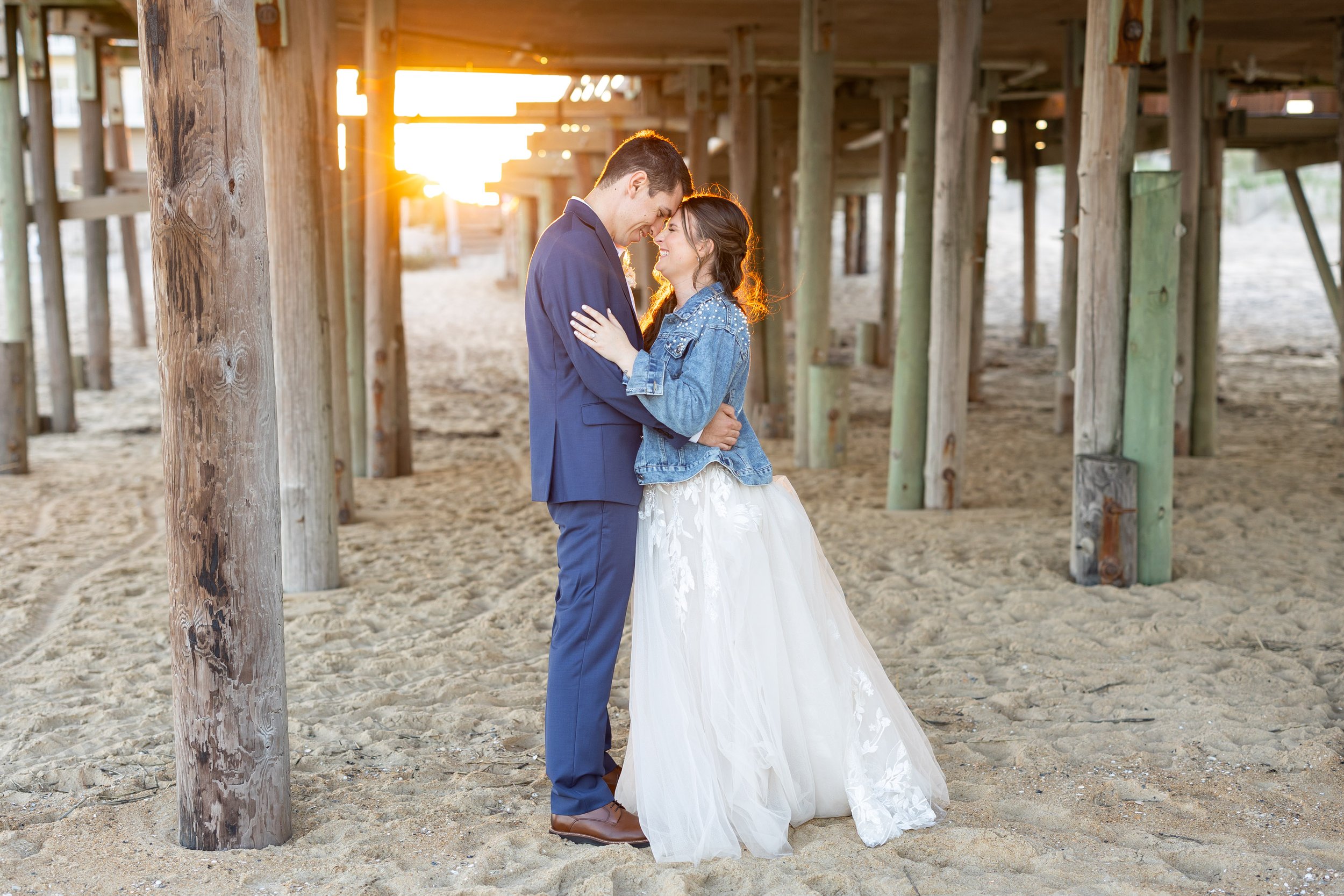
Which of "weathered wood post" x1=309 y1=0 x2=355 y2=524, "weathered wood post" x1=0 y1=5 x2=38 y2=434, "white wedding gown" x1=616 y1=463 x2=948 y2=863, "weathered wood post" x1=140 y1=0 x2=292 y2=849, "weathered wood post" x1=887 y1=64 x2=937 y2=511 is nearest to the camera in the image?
"weathered wood post" x1=140 y1=0 x2=292 y2=849

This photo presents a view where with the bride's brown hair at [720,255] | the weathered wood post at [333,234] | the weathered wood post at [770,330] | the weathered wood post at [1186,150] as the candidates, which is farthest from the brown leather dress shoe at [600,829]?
the weathered wood post at [770,330]

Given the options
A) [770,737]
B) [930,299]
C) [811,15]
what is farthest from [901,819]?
[811,15]

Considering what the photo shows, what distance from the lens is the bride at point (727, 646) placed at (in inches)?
113

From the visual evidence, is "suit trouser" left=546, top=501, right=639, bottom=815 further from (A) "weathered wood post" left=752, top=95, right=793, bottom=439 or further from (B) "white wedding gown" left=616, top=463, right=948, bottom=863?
(A) "weathered wood post" left=752, top=95, right=793, bottom=439

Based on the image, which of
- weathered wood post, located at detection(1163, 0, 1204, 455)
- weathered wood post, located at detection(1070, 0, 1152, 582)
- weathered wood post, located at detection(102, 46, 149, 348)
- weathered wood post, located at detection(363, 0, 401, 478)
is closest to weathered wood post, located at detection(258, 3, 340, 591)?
weathered wood post, located at detection(363, 0, 401, 478)

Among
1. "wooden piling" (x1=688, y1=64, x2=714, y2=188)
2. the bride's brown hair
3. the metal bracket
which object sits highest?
"wooden piling" (x1=688, y1=64, x2=714, y2=188)

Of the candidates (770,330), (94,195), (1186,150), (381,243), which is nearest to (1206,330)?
(1186,150)

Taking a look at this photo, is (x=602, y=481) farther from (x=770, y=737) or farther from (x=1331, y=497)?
(x=1331, y=497)

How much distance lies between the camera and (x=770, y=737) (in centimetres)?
294

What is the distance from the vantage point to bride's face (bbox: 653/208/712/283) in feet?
9.55

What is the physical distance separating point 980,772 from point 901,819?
0.51m

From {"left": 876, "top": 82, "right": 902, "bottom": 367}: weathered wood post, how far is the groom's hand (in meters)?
10.3

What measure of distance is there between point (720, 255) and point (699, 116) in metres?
8.42

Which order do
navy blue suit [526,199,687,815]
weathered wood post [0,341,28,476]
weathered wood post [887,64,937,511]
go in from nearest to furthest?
1. navy blue suit [526,199,687,815]
2. weathered wood post [887,64,937,511]
3. weathered wood post [0,341,28,476]
